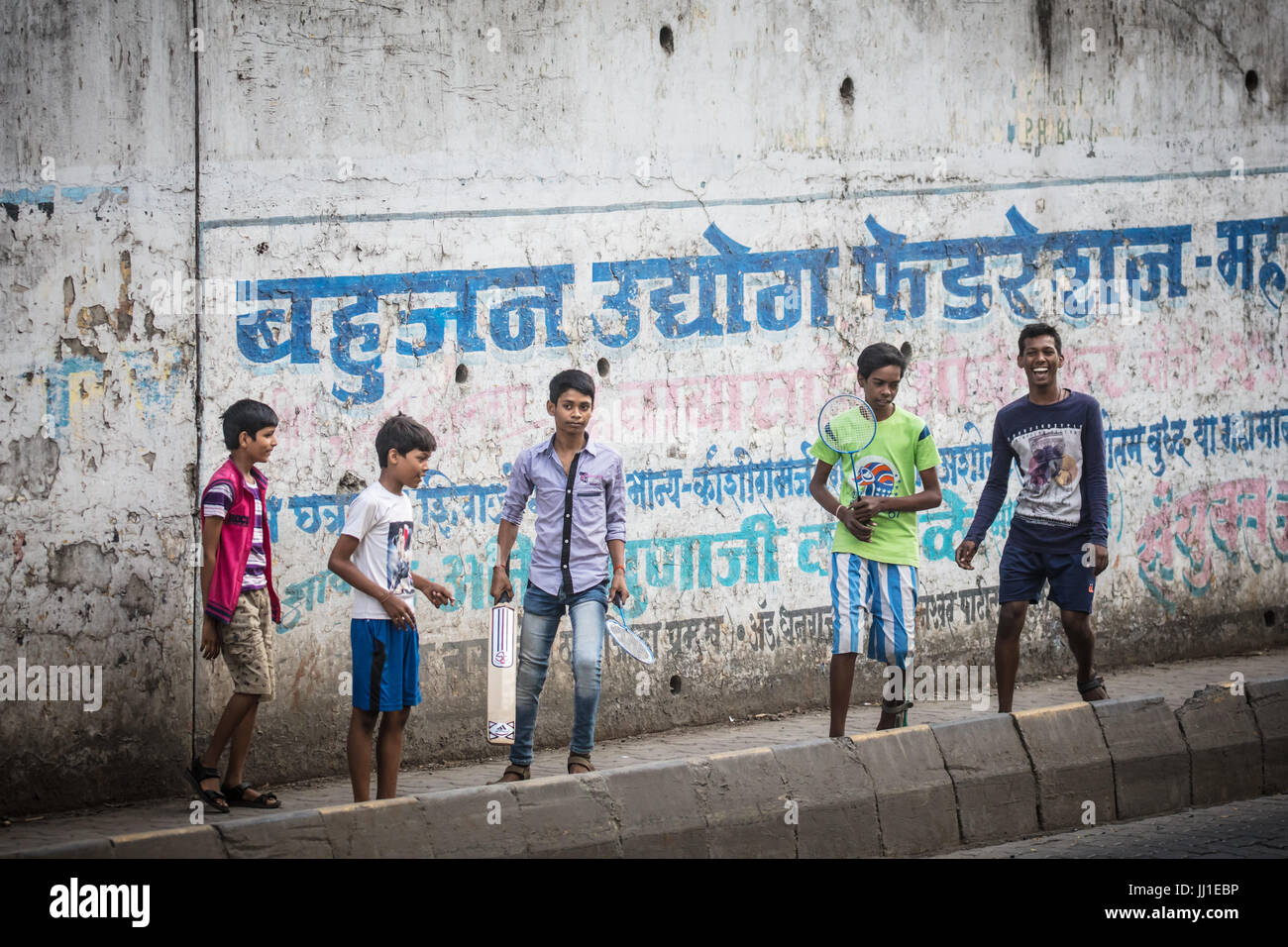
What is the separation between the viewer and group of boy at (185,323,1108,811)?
581 centimetres

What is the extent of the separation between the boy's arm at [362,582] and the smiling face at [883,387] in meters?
2.25

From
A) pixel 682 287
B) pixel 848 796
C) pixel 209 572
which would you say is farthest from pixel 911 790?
pixel 682 287

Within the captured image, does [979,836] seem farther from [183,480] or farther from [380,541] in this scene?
[183,480]

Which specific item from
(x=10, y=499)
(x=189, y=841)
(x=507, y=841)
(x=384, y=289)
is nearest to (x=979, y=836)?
(x=507, y=841)

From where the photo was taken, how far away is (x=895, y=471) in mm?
6621

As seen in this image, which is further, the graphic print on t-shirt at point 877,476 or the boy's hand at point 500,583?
the graphic print on t-shirt at point 877,476

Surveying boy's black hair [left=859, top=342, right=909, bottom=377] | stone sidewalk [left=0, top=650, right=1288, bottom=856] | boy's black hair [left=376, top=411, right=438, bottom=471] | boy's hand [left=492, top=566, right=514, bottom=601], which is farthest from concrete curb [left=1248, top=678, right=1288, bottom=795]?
boy's black hair [left=376, top=411, right=438, bottom=471]

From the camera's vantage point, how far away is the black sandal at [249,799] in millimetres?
6172

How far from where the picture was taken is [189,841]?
4.45m

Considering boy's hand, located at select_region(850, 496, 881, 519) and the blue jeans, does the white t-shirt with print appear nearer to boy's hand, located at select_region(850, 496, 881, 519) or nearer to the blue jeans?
the blue jeans

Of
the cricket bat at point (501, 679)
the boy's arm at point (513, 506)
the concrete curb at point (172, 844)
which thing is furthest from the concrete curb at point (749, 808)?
the concrete curb at point (172, 844)

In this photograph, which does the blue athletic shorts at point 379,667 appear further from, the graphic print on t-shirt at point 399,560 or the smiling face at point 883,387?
the smiling face at point 883,387

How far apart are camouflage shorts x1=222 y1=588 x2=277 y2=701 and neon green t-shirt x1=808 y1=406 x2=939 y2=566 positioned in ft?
7.95
